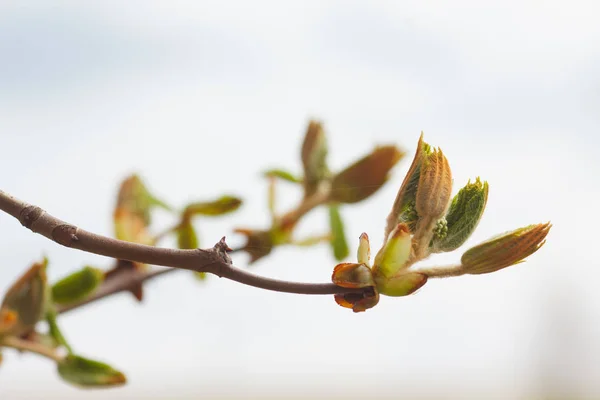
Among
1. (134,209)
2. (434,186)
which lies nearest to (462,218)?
(434,186)

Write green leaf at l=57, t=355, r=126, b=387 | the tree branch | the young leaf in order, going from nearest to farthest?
the tree branch, green leaf at l=57, t=355, r=126, b=387, the young leaf

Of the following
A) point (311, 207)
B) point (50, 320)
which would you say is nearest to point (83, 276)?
point (50, 320)

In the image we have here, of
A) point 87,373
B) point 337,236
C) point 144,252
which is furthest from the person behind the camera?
point 337,236

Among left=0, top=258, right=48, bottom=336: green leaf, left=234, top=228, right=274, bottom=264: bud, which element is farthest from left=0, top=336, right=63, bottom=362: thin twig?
left=234, top=228, right=274, bottom=264: bud

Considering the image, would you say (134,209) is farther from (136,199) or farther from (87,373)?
(87,373)

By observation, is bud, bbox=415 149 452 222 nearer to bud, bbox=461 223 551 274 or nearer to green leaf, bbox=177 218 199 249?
bud, bbox=461 223 551 274

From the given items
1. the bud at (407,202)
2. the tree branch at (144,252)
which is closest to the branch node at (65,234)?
the tree branch at (144,252)

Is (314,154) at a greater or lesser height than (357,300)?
greater
